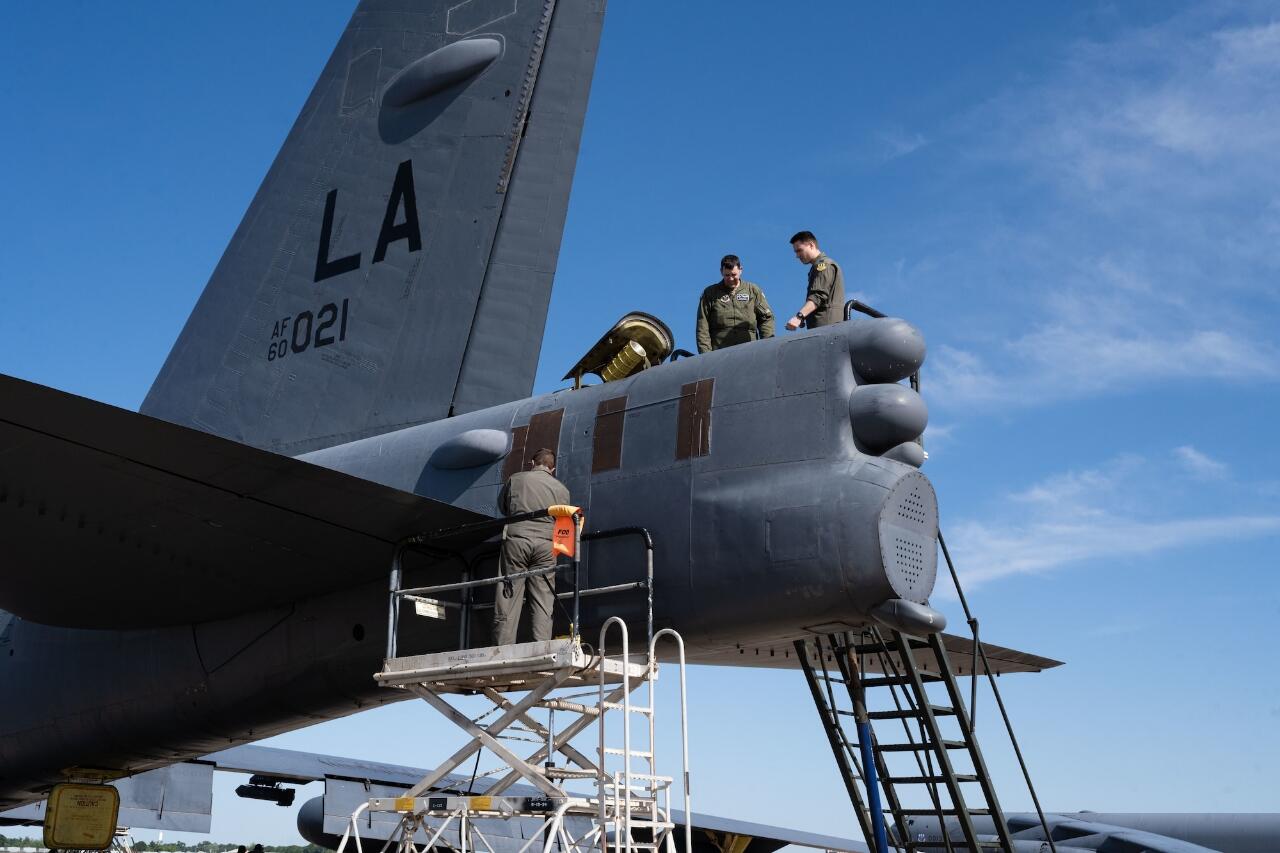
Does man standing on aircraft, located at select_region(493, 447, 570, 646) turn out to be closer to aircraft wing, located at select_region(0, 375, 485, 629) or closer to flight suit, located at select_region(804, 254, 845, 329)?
aircraft wing, located at select_region(0, 375, 485, 629)

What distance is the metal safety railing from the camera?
24.2ft

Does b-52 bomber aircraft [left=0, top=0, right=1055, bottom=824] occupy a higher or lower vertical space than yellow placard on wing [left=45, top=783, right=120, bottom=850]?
higher

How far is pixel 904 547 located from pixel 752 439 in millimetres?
1120

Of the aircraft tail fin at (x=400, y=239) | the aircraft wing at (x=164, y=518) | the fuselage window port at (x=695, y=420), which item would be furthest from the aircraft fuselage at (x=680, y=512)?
the aircraft tail fin at (x=400, y=239)

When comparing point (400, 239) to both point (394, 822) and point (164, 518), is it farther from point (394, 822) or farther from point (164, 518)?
point (394, 822)

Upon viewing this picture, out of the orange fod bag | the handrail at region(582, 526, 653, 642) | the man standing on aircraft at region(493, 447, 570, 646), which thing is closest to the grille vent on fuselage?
the handrail at region(582, 526, 653, 642)

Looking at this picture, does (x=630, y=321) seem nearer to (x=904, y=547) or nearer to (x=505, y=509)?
(x=505, y=509)

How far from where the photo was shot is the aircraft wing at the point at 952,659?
10141 millimetres

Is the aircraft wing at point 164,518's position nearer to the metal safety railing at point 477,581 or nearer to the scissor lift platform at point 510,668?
the metal safety railing at point 477,581

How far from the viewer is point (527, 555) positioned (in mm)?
7723

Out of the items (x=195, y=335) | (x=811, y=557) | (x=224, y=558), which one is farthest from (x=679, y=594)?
(x=195, y=335)

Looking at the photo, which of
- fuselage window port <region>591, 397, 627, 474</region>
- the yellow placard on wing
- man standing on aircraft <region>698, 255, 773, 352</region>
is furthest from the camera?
the yellow placard on wing

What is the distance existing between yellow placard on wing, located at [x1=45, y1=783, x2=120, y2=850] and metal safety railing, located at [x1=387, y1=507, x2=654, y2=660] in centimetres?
503

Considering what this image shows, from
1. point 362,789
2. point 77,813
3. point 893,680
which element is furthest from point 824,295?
point 362,789
